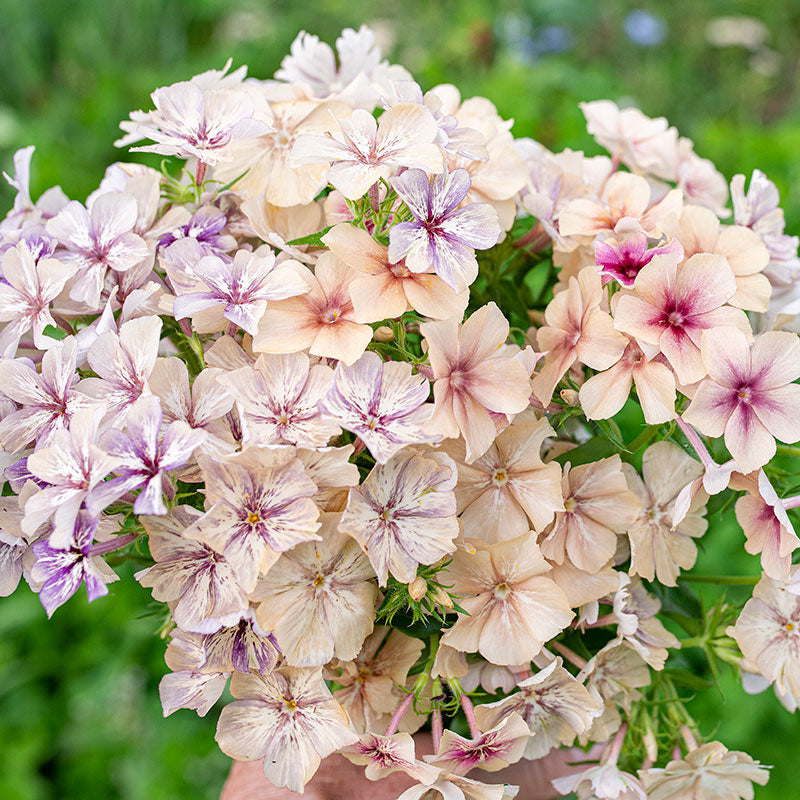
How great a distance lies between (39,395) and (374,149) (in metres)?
0.26

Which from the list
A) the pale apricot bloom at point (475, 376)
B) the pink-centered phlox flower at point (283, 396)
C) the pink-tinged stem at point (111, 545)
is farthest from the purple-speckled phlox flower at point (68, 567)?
the pale apricot bloom at point (475, 376)

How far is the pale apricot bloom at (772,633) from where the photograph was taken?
2.10 feet

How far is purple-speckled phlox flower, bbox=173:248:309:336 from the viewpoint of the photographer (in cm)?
55

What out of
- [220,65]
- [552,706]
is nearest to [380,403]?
[552,706]

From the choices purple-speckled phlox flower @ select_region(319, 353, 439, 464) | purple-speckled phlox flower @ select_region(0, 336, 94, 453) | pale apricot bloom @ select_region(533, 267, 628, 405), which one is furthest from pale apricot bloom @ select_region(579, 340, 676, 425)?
purple-speckled phlox flower @ select_region(0, 336, 94, 453)

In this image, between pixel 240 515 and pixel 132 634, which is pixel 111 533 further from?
pixel 132 634

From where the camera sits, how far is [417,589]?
0.55 metres

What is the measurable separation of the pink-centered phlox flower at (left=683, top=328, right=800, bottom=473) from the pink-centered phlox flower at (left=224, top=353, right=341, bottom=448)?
0.23 metres

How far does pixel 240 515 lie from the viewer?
521mm

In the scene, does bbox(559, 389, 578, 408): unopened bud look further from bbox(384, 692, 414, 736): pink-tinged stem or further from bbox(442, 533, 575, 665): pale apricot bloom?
bbox(384, 692, 414, 736): pink-tinged stem

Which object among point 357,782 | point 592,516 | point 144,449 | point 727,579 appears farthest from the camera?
point 357,782

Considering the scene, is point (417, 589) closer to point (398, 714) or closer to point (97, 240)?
point (398, 714)

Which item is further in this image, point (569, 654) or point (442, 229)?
point (569, 654)

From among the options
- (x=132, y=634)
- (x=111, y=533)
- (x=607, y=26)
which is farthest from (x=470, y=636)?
(x=607, y=26)
